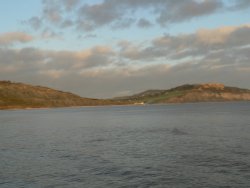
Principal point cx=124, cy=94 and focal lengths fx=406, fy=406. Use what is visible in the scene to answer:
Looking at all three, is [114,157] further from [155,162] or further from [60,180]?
[60,180]

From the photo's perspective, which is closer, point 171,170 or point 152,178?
point 152,178

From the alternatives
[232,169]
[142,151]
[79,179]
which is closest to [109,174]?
[79,179]

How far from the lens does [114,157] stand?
5531 cm

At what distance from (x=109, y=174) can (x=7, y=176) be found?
10.9m

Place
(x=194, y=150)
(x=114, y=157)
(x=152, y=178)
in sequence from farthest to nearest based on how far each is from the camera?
(x=194, y=150), (x=114, y=157), (x=152, y=178)

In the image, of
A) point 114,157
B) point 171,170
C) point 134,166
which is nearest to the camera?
point 171,170

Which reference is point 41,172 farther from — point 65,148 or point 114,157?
point 65,148

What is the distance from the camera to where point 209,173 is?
42.1m

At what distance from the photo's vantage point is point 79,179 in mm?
Answer: 41438

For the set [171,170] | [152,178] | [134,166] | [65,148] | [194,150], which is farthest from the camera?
[65,148]

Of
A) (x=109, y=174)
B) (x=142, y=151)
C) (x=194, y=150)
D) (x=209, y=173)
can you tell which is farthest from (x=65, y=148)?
(x=209, y=173)

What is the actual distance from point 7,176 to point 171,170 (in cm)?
1774

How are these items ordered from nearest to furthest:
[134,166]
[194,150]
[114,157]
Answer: [134,166]
[114,157]
[194,150]

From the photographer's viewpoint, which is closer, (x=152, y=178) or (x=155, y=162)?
(x=152, y=178)
